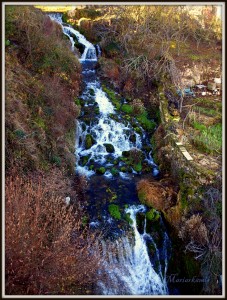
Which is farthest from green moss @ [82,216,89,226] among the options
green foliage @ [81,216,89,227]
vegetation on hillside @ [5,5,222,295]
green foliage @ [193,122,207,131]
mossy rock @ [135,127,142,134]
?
green foliage @ [193,122,207,131]

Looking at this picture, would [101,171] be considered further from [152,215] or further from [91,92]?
[91,92]

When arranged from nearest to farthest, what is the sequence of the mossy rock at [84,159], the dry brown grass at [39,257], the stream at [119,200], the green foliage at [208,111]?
the dry brown grass at [39,257] → the stream at [119,200] → the mossy rock at [84,159] → the green foliage at [208,111]

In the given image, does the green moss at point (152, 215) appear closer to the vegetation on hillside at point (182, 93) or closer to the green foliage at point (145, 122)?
the vegetation on hillside at point (182, 93)

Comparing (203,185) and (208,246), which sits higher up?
(203,185)

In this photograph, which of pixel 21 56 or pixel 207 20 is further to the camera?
pixel 207 20

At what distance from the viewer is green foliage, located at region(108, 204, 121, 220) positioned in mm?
10816

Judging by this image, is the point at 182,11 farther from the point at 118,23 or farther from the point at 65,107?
the point at 65,107

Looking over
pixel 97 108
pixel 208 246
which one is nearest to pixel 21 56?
pixel 97 108

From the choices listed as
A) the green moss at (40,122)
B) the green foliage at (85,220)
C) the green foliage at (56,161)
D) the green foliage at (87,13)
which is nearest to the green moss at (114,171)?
the green foliage at (56,161)

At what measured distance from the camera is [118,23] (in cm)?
2294

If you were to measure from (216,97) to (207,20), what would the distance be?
932cm

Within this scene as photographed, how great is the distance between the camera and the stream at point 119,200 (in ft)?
32.0

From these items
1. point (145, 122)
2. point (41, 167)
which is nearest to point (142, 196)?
point (41, 167)

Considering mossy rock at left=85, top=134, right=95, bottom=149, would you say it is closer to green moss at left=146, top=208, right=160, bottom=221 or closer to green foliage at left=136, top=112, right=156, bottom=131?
green foliage at left=136, top=112, right=156, bottom=131
